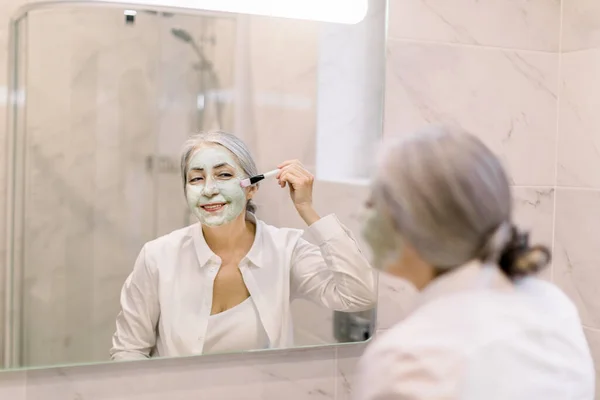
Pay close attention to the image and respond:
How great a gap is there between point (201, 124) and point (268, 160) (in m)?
0.15

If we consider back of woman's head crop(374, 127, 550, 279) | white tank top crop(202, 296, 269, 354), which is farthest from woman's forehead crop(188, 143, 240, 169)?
back of woman's head crop(374, 127, 550, 279)

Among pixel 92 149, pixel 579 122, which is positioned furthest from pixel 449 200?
pixel 579 122

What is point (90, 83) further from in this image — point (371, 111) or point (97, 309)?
point (371, 111)

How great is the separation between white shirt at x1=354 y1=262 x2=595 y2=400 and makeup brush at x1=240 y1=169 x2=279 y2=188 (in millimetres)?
576

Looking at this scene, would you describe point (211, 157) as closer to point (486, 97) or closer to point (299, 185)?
point (299, 185)

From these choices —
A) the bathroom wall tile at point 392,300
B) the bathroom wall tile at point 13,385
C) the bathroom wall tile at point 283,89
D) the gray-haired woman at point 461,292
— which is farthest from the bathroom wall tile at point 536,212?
the bathroom wall tile at point 13,385

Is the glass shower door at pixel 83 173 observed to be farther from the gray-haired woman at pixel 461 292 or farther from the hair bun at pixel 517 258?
the hair bun at pixel 517 258

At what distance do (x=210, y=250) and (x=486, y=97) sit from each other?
2.34 feet

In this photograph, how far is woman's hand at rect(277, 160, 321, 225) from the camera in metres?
1.42

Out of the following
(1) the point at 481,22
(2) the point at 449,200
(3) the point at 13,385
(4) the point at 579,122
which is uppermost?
(1) the point at 481,22

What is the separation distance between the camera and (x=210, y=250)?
4.55ft

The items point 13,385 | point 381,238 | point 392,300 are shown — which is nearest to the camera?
point 381,238

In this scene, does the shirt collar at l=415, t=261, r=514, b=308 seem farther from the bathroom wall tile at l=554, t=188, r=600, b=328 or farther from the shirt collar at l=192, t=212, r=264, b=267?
the bathroom wall tile at l=554, t=188, r=600, b=328

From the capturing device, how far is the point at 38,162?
1260mm
